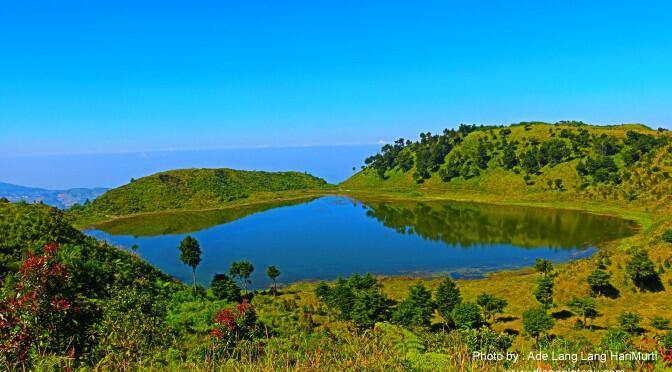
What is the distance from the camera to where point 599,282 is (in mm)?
44625

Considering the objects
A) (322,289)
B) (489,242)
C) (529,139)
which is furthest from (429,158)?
(322,289)

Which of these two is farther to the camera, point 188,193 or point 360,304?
point 188,193

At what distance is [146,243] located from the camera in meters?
95.0

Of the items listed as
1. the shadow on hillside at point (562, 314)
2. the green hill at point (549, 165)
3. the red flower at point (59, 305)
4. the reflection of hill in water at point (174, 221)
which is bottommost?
the reflection of hill in water at point (174, 221)

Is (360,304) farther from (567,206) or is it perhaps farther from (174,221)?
(567,206)

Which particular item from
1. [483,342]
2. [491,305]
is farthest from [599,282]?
[483,342]

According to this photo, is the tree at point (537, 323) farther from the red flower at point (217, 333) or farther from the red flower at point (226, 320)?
the red flower at point (217, 333)

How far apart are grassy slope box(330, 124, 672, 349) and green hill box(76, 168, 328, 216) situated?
137ft

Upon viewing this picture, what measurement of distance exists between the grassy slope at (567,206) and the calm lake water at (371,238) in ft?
24.7

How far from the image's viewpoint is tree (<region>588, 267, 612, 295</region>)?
146 feet

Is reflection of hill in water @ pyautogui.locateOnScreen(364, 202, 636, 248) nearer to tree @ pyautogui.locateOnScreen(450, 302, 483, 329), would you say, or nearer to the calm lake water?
the calm lake water

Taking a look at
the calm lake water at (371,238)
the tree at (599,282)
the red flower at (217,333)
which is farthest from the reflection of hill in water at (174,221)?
the tree at (599,282)

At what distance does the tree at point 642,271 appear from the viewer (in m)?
44.6

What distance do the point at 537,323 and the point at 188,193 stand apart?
154m
